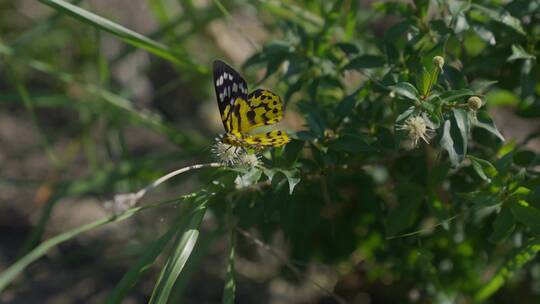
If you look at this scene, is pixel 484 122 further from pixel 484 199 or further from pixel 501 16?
pixel 501 16

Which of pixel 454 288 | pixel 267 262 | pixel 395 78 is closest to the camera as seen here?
pixel 395 78

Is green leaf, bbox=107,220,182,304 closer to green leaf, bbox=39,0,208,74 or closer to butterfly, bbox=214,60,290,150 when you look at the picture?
butterfly, bbox=214,60,290,150

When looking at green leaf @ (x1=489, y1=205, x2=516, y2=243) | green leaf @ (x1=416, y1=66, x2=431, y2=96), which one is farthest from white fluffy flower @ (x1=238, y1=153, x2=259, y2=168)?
green leaf @ (x1=489, y1=205, x2=516, y2=243)

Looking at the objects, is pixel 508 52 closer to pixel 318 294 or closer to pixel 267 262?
pixel 318 294

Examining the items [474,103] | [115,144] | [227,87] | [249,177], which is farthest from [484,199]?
[115,144]

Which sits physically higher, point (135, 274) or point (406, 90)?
point (406, 90)

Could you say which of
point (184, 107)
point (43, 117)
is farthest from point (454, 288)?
point (43, 117)
